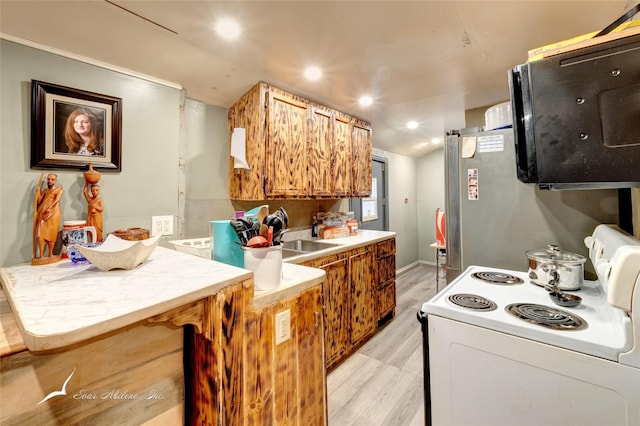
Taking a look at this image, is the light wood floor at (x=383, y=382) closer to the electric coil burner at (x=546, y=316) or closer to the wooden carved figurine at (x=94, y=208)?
the electric coil burner at (x=546, y=316)

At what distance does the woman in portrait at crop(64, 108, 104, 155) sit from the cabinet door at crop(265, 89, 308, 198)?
3.33 feet

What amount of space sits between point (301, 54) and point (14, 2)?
1346mm

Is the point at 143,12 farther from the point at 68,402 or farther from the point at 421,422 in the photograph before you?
the point at 421,422

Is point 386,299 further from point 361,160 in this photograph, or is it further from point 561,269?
point 561,269

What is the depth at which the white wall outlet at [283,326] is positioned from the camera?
0.99 meters

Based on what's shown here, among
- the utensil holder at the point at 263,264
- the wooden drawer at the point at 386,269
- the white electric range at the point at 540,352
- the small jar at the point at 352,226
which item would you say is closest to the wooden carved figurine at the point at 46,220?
the utensil holder at the point at 263,264

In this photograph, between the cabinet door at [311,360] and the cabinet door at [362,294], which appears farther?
the cabinet door at [362,294]

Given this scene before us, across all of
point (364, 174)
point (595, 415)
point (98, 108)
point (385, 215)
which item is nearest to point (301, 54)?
point (98, 108)

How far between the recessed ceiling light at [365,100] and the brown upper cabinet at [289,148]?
0.77 feet

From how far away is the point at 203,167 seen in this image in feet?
6.73

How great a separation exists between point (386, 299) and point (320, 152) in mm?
1730

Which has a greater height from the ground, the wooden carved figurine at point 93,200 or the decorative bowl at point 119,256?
the wooden carved figurine at point 93,200

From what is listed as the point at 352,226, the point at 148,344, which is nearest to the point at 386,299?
the point at 352,226

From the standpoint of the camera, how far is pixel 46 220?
1213 millimetres
